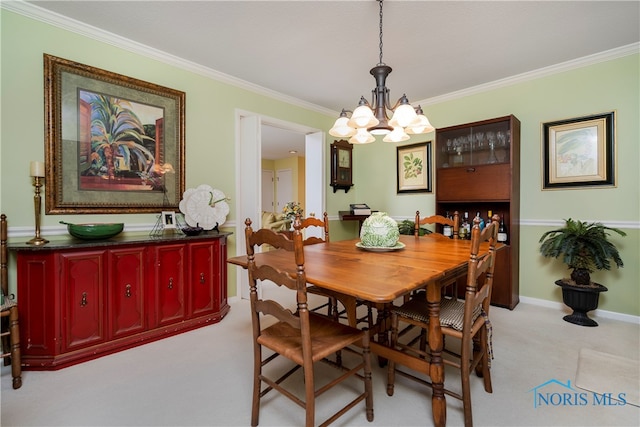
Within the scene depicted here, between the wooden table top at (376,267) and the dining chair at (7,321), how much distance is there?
1430mm

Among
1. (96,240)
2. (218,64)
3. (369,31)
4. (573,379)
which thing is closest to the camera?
(573,379)

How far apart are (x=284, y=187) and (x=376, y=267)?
732 cm

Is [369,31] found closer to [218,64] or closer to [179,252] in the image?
[218,64]

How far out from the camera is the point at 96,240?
221cm

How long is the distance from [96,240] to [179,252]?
1.89 ft

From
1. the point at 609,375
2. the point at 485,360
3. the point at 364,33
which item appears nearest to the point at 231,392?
the point at 485,360

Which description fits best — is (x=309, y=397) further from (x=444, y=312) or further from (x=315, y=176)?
(x=315, y=176)

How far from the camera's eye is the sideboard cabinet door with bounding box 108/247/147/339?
86.4 inches

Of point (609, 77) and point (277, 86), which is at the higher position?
point (277, 86)

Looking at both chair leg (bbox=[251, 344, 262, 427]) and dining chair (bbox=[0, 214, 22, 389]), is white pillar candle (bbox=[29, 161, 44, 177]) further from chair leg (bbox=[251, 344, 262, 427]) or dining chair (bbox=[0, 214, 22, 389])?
chair leg (bbox=[251, 344, 262, 427])

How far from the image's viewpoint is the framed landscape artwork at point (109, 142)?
2.28 meters

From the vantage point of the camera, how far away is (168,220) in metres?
2.76

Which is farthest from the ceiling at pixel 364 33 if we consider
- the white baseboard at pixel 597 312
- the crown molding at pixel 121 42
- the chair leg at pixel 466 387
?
the white baseboard at pixel 597 312

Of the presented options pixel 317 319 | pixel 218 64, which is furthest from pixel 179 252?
pixel 218 64
